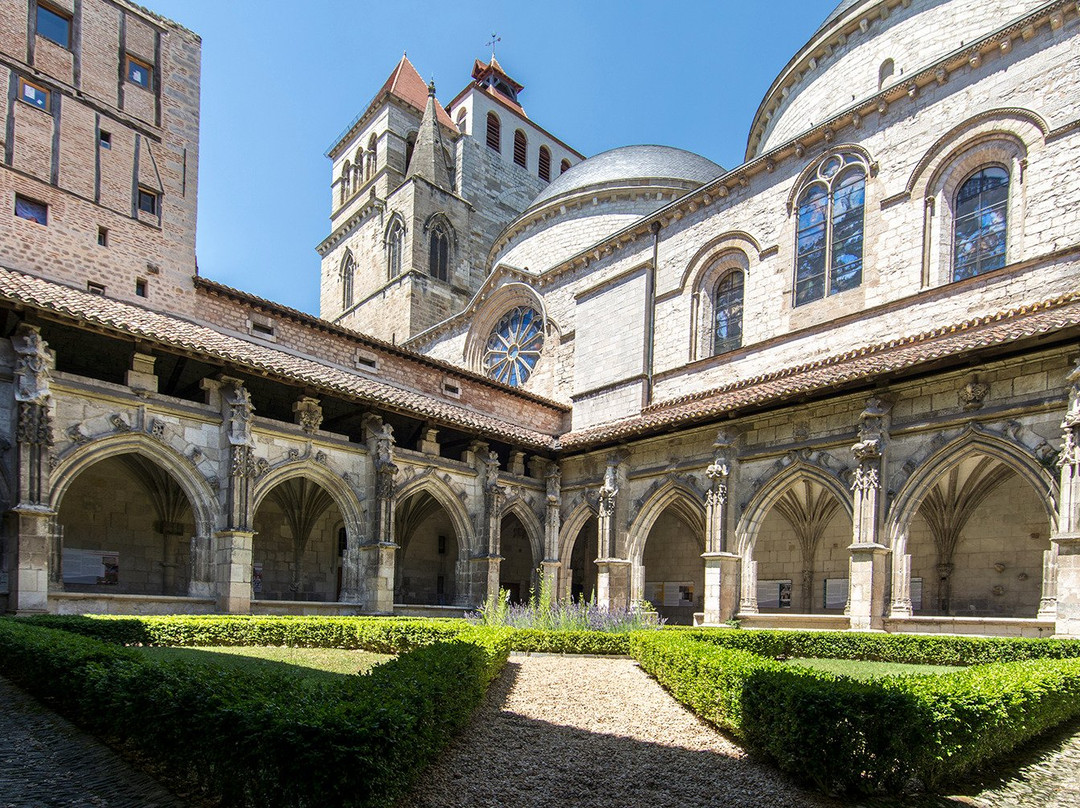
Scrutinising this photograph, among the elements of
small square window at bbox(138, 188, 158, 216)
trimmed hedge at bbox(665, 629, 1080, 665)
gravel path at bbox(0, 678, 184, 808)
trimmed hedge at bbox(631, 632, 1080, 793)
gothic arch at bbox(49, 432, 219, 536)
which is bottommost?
trimmed hedge at bbox(665, 629, 1080, 665)

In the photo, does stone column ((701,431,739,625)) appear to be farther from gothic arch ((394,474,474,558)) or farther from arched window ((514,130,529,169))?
arched window ((514,130,529,169))

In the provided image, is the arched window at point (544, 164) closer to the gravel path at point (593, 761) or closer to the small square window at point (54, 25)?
the small square window at point (54, 25)

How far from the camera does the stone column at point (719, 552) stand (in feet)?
52.5

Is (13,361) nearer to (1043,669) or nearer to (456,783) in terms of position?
(456,783)

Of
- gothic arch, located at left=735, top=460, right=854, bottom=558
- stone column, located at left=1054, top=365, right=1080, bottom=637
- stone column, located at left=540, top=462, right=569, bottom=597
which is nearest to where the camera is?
stone column, located at left=1054, top=365, right=1080, bottom=637

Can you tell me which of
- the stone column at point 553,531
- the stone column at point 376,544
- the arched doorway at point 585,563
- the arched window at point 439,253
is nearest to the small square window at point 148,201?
the stone column at point 376,544

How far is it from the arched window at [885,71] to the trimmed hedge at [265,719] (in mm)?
19527

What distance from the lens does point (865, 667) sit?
35.3ft

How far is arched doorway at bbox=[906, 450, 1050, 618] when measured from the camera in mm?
15141

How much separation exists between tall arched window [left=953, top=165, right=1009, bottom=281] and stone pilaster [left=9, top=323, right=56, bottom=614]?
16.8 m

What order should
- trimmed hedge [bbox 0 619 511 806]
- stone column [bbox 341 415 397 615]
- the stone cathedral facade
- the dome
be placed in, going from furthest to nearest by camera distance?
the dome < stone column [bbox 341 415 397 615] < the stone cathedral facade < trimmed hedge [bbox 0 619 511 806]

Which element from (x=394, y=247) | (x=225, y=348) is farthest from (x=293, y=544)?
(x=394, y=247)

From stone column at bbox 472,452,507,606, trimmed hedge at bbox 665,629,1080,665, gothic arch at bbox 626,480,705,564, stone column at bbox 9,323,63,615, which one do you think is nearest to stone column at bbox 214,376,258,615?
stone column at bbox 9,323,63,615

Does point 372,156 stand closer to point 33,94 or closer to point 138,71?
point 138,71
